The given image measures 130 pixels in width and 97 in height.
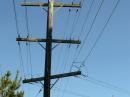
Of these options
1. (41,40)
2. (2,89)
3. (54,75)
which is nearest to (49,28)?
(41,40)

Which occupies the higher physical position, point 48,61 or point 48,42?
point 48,42

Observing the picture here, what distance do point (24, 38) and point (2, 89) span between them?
15.9 metres

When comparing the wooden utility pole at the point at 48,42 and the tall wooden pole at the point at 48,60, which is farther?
the wooden utility pole at the point at 48,42

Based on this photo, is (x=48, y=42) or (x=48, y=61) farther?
(x=48, y=42)

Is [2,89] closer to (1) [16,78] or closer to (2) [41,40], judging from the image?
(1) [16,78]

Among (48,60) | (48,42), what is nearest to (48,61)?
(48,60)

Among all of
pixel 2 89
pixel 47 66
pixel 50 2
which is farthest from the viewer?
pixel 2 89

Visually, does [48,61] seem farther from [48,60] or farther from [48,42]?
[48,42]

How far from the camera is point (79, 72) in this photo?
21.5 meters

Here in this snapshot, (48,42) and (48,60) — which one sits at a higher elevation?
(48,42)

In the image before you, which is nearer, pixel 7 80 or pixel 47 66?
pixel 47 66

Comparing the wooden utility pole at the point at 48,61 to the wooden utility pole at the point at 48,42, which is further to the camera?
the wooden utility pole at the point at 48,42

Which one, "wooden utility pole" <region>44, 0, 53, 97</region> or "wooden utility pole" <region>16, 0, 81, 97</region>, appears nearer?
"wooden utility pole" <region>44, 0, 53, 97</region>

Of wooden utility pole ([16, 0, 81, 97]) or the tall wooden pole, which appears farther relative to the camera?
wooden utility pole ([16, 0, 81, 97])
